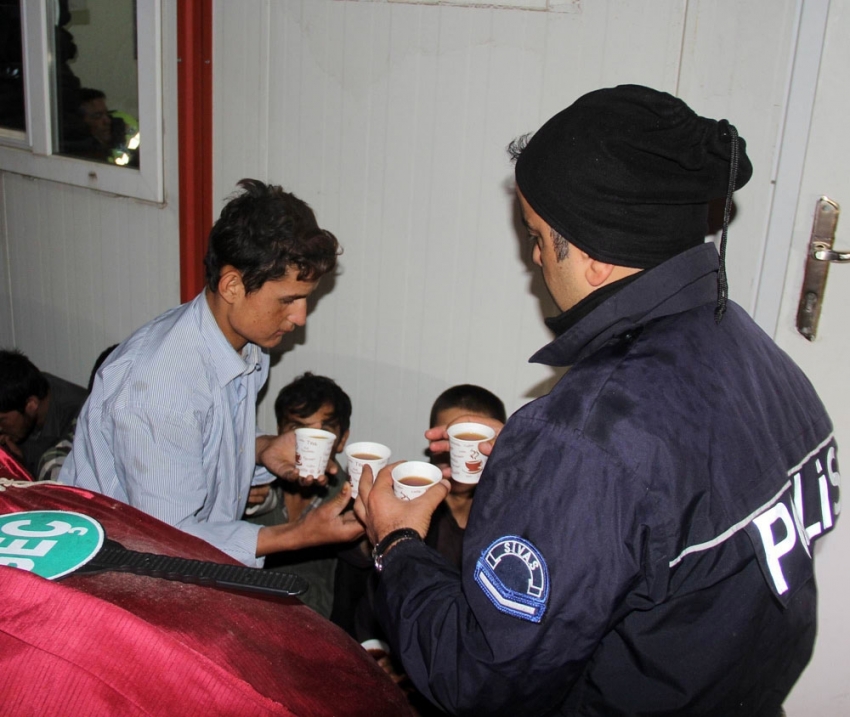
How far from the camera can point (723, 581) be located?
128 cm

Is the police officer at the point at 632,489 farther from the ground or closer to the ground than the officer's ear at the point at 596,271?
closer to the ground

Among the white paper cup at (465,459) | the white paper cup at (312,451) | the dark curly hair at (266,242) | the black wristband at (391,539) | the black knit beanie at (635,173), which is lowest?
the white paper cup at (312,451)

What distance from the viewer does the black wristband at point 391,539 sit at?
5.05 feet

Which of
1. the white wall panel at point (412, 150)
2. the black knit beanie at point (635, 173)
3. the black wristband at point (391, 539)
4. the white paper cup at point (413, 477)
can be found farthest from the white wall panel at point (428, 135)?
the black wristband at point (391, 539)

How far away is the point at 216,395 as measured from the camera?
220 cm

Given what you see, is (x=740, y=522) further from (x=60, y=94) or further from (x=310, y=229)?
(x=60, y=94)

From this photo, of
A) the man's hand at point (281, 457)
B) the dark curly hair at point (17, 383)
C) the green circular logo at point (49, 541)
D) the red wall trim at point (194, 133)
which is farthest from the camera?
the dark curly hair at point (17, 383)

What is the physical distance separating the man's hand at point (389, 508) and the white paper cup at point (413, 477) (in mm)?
47

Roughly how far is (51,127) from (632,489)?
13.0ft

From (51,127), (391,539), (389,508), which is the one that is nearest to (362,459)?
(389,508)

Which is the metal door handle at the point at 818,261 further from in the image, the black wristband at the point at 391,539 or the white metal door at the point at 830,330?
the black wristband at the point at 391,539

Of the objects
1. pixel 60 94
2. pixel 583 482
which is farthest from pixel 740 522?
pixel 60 94

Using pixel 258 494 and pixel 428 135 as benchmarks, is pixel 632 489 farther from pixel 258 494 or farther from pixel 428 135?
pixel 428 135

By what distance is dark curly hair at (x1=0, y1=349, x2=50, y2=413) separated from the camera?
11.6 feet
